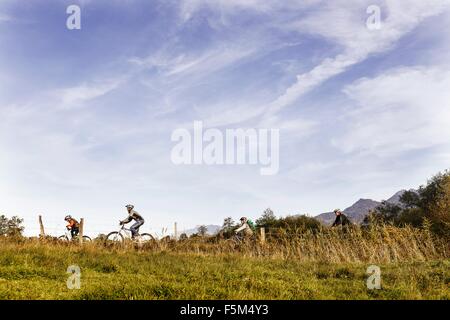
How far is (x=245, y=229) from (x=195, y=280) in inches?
545

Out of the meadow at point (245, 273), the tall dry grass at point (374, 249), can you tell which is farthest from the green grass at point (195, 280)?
the tall dry grass at point (374, 249)

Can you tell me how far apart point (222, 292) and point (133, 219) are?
641 inches

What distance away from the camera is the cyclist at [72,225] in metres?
25.0

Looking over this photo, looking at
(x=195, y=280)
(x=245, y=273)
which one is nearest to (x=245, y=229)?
(x=245, y=273)

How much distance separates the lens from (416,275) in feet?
38.9

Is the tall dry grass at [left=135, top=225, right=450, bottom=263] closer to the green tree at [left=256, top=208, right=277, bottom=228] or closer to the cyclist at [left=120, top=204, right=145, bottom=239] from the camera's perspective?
the cyclist at [left=120, top=204, right=145, bottom=239]

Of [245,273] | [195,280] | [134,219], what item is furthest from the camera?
[134,219]

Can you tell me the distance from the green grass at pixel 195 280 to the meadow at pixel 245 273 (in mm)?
21

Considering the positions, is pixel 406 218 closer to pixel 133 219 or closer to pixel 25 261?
pixel 133 219

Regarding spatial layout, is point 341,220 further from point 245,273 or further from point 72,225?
point 72,225

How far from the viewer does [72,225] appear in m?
25.1

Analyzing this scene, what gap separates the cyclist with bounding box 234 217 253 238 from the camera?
80.6 ft

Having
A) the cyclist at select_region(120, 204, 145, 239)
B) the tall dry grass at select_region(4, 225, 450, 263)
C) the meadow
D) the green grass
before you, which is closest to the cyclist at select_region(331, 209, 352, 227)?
the tall dry grass at select_region(4, 225, 450, 263)
